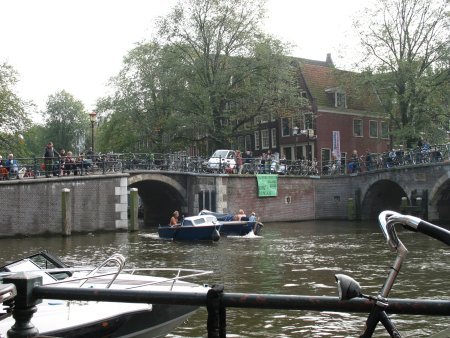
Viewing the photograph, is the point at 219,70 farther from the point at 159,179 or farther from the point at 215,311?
the point at 215,311

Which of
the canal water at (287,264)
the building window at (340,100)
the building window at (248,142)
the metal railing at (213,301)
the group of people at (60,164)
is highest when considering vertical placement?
the building window at (340,100)

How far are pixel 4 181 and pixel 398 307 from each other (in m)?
25.3

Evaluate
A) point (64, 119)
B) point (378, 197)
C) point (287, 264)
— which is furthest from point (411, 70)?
point (64, 119)

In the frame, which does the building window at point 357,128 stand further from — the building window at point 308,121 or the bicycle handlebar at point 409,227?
the bicycle handlebar at point 409,227

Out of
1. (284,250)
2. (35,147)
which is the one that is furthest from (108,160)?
(35,147)

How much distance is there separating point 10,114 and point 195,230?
21301 mm

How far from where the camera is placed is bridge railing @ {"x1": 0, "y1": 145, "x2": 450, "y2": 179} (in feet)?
91.0

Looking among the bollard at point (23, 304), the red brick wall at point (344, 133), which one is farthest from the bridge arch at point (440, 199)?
the bollard at point (23, 304)

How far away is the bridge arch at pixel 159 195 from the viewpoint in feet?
109

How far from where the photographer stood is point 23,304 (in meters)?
2.91

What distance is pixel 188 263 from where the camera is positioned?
17109 millimetres

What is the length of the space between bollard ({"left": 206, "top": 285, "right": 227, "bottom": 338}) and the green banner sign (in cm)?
3281

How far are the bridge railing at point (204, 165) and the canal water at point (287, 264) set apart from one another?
11.7 feet

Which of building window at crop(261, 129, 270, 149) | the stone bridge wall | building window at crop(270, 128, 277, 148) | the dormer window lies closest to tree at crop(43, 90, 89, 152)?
building window at crop(261, 129, 270, 149)
